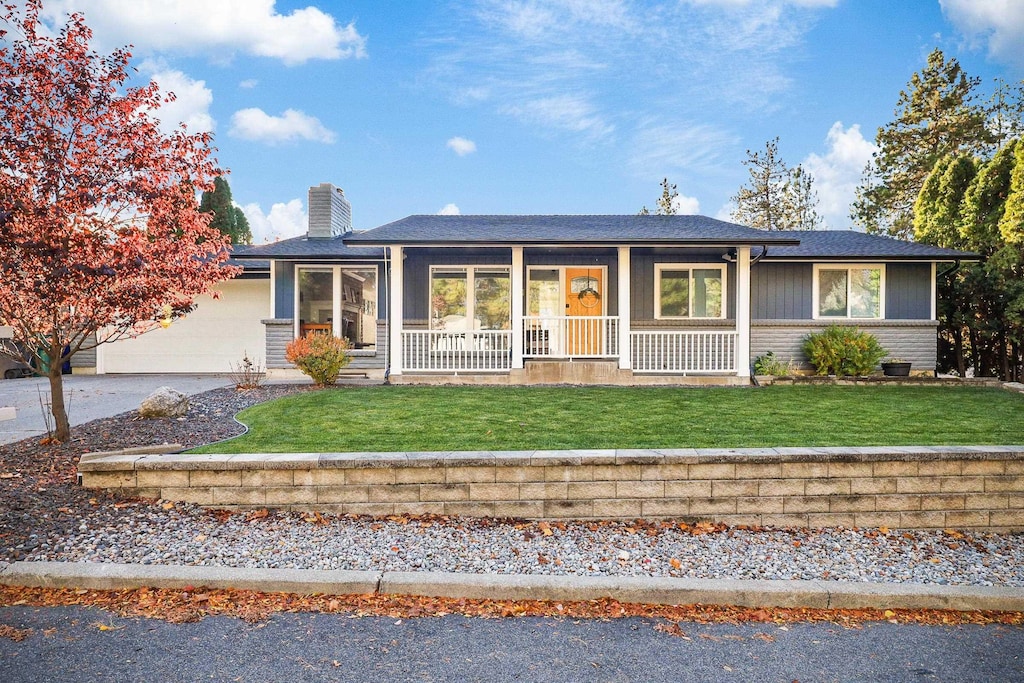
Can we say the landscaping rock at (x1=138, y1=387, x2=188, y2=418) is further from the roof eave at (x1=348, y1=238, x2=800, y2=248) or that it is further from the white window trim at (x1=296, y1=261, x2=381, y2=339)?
the white window trim at (x1=296, y1=261, x2=381, y2=339)

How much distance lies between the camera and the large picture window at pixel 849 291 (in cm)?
1238

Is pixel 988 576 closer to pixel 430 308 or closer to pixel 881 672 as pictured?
pixel 881 672

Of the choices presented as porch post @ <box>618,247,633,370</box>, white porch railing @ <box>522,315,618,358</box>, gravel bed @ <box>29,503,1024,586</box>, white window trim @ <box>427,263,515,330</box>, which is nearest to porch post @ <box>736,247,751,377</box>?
porch post @ <box>618,247,633,370</box>

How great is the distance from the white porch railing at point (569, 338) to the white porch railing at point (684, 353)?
59 centimetres

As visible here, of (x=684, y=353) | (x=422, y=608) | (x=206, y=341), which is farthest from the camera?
(x=206, y=341)

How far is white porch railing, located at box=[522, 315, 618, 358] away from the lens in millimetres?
11883

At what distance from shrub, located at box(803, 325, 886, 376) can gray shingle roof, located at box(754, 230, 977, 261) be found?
161 centimetres

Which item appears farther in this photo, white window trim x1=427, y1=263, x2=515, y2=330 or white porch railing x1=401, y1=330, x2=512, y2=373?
white window trim x1=427, y1=263, x2=515, y2=330

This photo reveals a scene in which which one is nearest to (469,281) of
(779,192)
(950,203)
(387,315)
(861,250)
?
(387,315)

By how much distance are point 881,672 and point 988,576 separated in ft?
5.69

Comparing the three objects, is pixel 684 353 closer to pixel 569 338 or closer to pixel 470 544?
pixel 569 338

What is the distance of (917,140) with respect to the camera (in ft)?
86.7

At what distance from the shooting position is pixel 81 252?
4.85 meters

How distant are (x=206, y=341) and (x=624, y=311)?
9.96 metres
